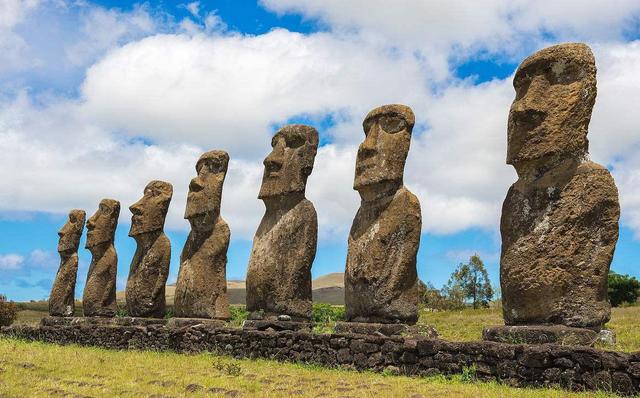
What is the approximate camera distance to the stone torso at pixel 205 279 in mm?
16844

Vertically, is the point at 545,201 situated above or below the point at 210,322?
above

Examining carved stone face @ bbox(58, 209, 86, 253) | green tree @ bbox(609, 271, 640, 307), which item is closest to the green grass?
carved stone face @ bbox(58, 209, 86, 253)

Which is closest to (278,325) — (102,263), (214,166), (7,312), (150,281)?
(214,166)

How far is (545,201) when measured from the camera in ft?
34.7

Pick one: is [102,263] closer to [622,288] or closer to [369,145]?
[369,145]

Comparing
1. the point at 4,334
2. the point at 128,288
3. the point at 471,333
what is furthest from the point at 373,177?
the point at 4,334

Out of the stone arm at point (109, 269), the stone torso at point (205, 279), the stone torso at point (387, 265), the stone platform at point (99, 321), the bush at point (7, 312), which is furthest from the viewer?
the bush at point (7, 312)

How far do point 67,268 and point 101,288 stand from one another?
2.89 metres

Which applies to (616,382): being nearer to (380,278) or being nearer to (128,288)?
(380,278)

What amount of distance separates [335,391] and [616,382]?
3618 millimetres

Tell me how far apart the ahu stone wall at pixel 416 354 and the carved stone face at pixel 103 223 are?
4.92 meters

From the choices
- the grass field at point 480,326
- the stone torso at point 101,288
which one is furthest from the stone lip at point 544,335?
the stone torso at point 101,288

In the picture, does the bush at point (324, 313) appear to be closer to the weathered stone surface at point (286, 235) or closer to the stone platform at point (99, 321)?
the weathered stone surface at point (286, 235)

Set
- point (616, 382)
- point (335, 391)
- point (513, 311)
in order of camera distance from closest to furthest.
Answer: point (616, 382) → point (335, 391) → point (513, 311)
